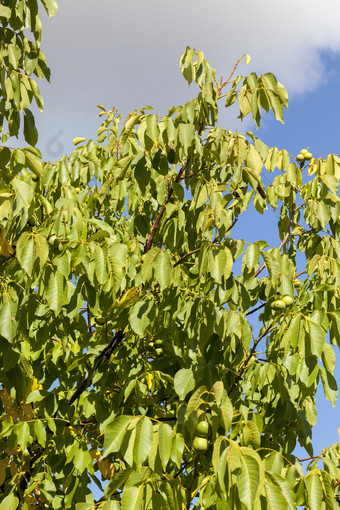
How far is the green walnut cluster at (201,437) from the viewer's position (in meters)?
2.34

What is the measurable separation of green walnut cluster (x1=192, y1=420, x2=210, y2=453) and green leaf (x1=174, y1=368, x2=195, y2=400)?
22 cm

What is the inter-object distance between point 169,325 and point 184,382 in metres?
0.64

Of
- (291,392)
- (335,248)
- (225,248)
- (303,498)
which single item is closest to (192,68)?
(225,248)

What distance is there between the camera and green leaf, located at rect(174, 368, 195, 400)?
8.45 ft

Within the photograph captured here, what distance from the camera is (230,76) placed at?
3494mm

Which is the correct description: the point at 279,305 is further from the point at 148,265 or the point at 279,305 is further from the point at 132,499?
the point at 132,499

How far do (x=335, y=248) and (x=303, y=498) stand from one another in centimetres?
172

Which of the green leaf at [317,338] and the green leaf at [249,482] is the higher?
the green leaf at [317,338]

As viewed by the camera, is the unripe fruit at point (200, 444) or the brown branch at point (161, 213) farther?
the brown branch at point (161, 213)

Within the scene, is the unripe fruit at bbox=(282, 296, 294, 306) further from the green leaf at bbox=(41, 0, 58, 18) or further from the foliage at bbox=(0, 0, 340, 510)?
the green leaf at bbox=(41, 0, 58, 18)

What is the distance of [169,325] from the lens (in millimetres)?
3217

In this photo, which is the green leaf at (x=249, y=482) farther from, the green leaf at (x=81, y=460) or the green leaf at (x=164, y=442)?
the green leaf at (x=81, y=460)

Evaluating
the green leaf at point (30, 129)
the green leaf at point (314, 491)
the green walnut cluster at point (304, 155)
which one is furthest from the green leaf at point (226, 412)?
the green walnut cluster at point (304, 155)

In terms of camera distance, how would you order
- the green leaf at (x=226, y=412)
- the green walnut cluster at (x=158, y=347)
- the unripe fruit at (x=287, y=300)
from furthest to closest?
the green walnut cluster at (x=158, y=347) < the unripe fruit at (x=287, y=300) < the green leaf at (x=226, y=412)
